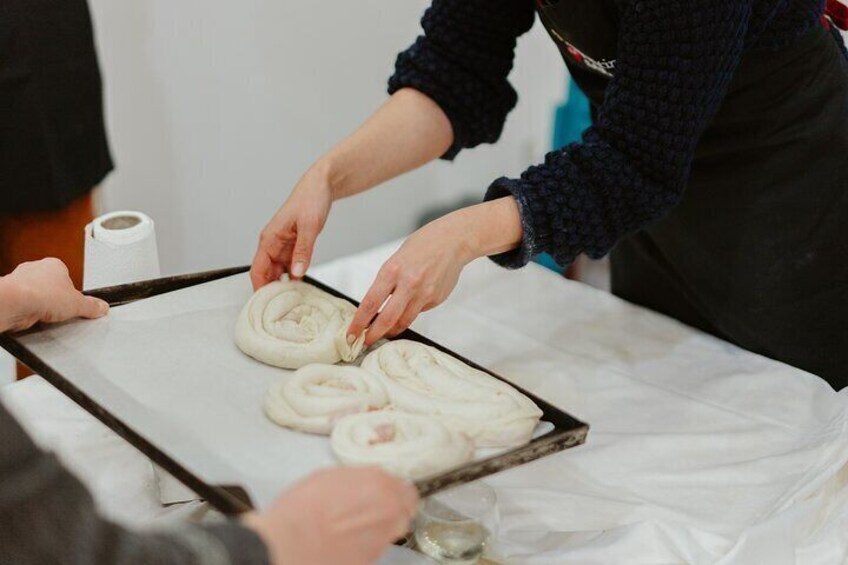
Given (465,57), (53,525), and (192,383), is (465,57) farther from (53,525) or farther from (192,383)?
(53,525)

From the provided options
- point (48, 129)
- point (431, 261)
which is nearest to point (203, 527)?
point (431, 261)

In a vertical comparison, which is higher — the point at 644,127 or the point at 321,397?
the point at 644,127

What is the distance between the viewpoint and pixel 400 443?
0.86 m

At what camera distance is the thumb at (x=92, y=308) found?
110 cm

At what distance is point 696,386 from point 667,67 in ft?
1.63

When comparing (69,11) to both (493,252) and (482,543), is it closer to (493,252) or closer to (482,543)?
(493,252)

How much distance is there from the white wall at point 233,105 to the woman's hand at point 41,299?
118 cm

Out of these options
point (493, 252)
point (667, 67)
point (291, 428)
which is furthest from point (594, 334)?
point (291, 428)

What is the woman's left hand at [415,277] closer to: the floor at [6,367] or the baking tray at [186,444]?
the baking tray at [186,444]

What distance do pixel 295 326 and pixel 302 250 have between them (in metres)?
0.13

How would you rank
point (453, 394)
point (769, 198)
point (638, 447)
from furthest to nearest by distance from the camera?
point (769, 198) → point (638, 447) → point (453, 394)

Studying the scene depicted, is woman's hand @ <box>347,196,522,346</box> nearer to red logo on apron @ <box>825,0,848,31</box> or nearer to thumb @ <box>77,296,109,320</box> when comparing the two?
thumb @ <box>77,296,109,320</box>

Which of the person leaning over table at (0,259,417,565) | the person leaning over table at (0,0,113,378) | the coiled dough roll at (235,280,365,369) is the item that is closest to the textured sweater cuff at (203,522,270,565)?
the person leaning over table at (0,259,417,565)

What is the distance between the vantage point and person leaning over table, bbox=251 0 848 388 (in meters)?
1.07
